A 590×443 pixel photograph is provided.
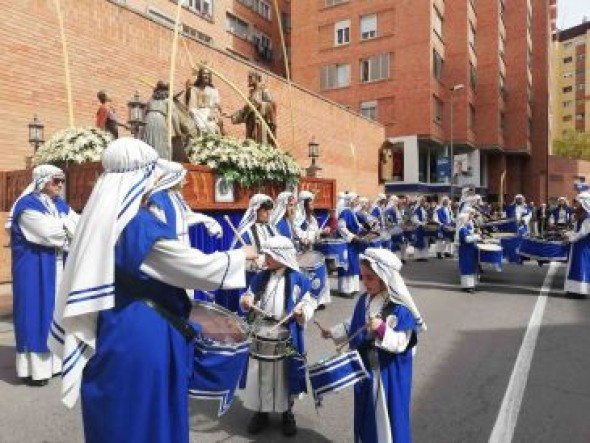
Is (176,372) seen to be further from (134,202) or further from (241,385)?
(241,385)

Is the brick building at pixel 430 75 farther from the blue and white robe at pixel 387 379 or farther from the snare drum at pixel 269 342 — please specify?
the blue and white robe at pixel 387 379

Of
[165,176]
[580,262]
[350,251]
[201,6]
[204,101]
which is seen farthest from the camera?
[201,6]

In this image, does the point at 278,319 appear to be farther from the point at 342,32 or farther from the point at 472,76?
the point at 472,76

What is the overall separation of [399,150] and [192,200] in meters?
28.2

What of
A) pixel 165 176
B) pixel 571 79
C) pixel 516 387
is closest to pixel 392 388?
pixel 165 176

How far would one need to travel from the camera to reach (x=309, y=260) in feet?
23.1

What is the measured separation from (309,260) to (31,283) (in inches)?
129

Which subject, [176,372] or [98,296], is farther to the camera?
[176,372]

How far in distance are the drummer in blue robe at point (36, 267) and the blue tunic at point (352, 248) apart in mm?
6326

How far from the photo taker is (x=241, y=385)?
4.60 metres

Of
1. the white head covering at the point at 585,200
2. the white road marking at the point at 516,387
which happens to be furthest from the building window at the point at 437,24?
the white road marking at the point at 516,387

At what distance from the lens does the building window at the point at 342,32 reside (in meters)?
37.8

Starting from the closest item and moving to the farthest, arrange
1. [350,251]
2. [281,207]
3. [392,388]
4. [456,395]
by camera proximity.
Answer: [392,388], [456,395], [281,207], [350,251]

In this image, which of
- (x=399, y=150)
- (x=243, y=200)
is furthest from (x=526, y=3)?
(x=243, y=200)
